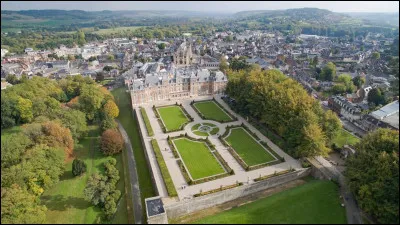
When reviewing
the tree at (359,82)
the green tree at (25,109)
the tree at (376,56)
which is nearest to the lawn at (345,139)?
the tree at (359,82)

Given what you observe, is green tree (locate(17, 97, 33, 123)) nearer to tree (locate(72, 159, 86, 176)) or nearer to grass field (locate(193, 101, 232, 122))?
tree (locate(72, 159, 86, 176))

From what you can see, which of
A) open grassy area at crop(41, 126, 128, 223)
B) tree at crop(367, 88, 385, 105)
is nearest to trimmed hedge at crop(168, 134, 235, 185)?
open grassy area at crop(41, 126, 128, 223)

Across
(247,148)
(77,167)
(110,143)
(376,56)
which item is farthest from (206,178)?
(376,56)

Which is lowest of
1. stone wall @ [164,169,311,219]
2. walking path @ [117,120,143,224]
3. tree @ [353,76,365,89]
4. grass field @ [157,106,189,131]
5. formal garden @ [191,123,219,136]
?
walking path @ [117,120,143,224]

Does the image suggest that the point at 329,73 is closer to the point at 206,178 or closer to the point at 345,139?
the point at 345,139

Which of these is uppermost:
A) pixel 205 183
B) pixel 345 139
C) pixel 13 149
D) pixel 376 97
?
pixel 376 97

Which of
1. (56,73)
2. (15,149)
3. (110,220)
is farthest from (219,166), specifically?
(56,73)
